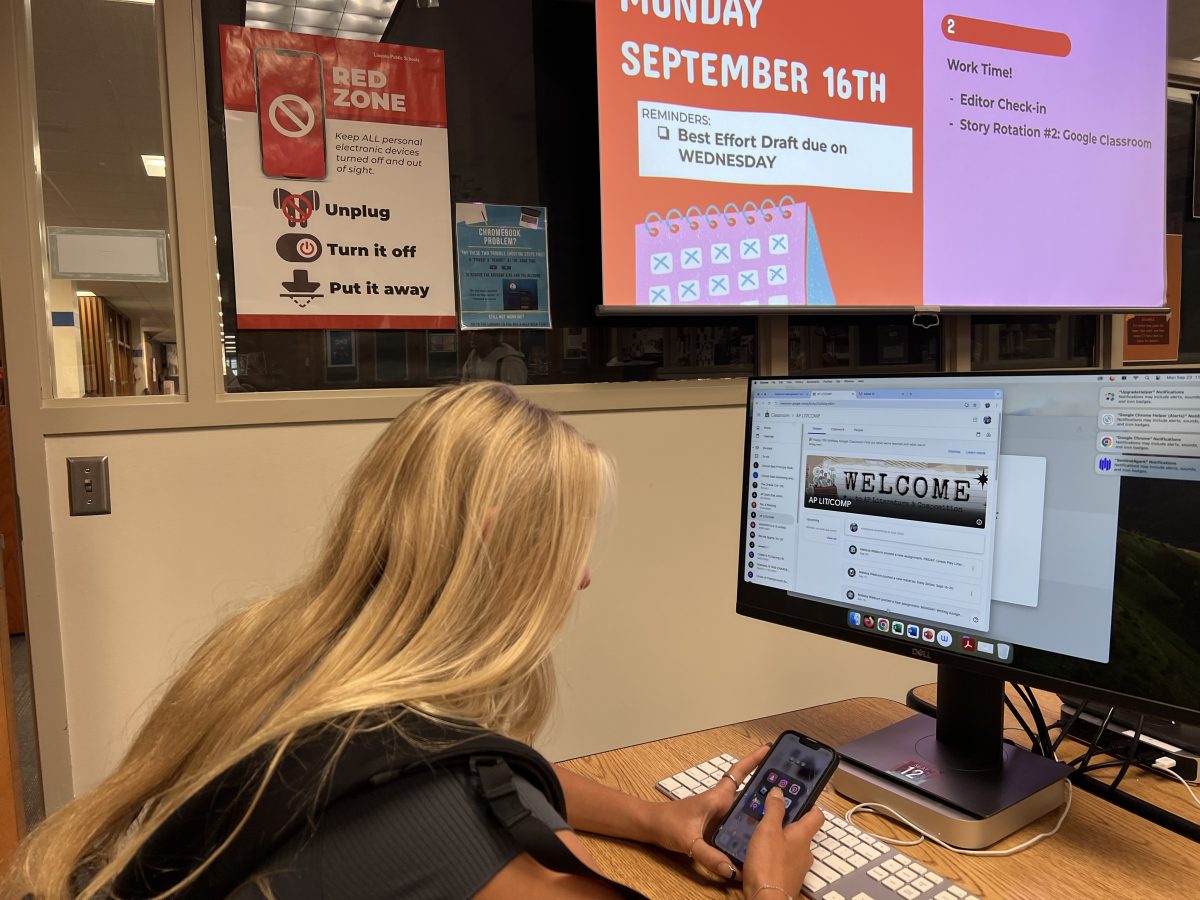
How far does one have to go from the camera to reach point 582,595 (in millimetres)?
2074

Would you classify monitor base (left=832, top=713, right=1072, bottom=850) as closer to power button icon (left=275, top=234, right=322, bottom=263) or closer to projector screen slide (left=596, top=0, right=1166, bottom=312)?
projector screen slide (left=596, top=0, right=1166, bottom=312)

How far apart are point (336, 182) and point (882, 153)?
4.58 feet

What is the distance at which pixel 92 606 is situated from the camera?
1707mm

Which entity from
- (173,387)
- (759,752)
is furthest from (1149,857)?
(173,387)

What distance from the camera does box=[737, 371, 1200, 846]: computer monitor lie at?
808 mm

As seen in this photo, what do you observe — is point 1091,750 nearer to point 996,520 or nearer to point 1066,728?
point 1066,728

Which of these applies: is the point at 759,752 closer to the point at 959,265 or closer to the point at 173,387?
the point at 173,387

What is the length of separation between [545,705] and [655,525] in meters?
1.27

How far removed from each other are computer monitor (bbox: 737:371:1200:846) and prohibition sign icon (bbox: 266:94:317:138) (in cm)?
125

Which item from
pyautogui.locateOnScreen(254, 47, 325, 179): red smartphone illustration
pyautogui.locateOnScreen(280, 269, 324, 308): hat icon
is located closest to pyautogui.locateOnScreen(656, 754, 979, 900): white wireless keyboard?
pyautogui.locateOnScreen(280, 269, 324, 308): hat icon

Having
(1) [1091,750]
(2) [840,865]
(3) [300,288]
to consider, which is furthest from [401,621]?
(3) [300,288]

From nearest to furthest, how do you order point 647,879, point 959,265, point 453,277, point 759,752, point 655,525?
point 647,879 → point 759,752 → point 453,277 → point 655,525 → point 959,265

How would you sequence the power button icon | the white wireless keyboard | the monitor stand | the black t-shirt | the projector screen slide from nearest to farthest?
the black t-shirt, the white wireless keyboard, the monitor stand, the power button icon, the projector screen slide

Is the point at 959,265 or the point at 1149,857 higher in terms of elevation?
the point at 959,265
